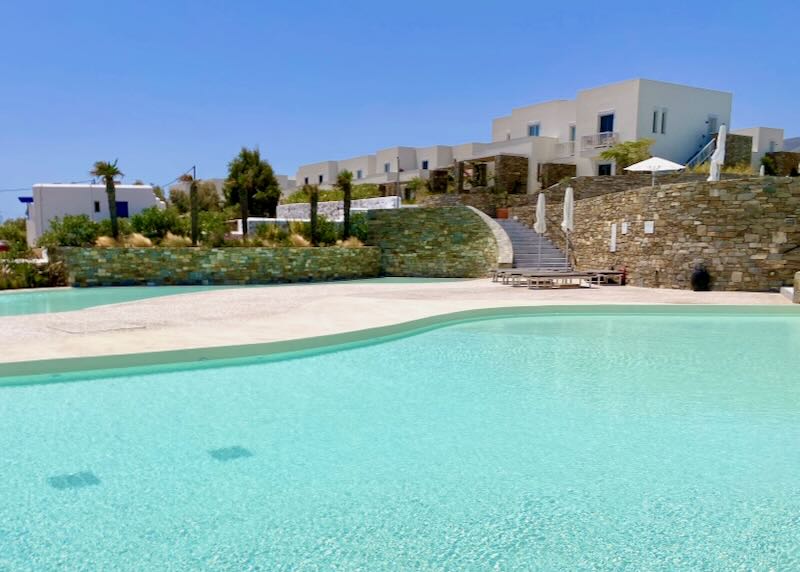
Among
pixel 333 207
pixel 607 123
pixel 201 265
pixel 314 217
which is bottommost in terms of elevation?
pixel 201 265

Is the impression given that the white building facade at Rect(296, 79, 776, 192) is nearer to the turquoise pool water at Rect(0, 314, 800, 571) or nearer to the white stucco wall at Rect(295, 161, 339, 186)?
the white stucco wall at Rect(295, 161, 339, 186)

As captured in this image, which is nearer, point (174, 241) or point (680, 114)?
point (174, 241)

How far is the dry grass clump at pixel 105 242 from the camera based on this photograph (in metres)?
17.0

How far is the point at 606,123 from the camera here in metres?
30.5

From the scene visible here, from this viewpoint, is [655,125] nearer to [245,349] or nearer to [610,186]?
[610,186]

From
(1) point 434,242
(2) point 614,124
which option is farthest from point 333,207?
(2) point 614,124

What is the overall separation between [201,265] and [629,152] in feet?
71.9

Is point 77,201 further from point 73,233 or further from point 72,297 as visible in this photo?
point 72,297

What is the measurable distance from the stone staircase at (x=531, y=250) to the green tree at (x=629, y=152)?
9578 millimetres

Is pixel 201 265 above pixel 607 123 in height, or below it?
below

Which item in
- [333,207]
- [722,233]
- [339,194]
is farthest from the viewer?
[339,194]

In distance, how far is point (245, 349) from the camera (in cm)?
697

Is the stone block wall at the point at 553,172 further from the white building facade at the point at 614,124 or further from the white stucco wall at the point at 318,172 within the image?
the white stucco wall at the point at 318,172

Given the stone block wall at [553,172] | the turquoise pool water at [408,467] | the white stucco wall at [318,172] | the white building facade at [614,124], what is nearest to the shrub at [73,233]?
the turquoise pool water at [408,467]
